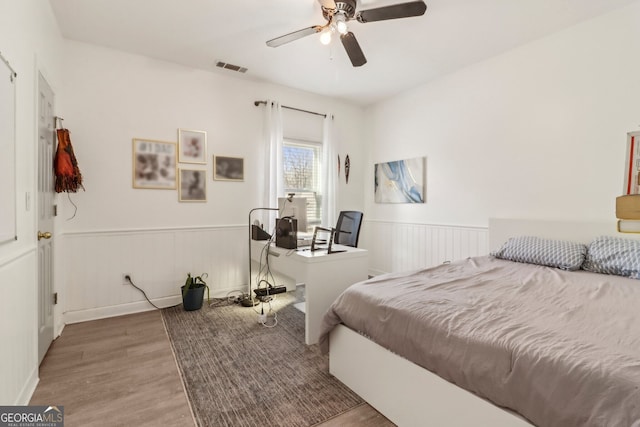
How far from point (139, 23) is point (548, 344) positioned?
3679 millimetres

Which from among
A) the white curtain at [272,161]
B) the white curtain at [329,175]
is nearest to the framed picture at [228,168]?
the white curtain at [272,161]

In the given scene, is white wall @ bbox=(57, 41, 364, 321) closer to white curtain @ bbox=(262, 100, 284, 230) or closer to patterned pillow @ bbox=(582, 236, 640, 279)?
white curtain @ bbox=(262, 100, 284, 230)

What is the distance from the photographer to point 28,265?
184cm

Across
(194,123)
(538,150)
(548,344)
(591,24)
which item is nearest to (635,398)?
(548,344)

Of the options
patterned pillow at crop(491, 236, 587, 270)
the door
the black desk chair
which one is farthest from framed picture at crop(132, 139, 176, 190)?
patterned pillow at crop(491, 236, 587, 270)

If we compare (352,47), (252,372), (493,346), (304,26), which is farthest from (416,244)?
(493,346)

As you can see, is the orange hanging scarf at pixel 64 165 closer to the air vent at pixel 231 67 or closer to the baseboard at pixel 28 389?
the baseboard at pixel 28 389

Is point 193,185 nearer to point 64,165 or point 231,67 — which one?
point 64,165

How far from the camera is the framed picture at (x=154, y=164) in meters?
3.32

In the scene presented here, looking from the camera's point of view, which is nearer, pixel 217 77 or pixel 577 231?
pixel 577 231

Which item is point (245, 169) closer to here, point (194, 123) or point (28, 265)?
point (194, 123)

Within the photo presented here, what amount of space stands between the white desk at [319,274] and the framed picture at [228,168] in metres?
1.48

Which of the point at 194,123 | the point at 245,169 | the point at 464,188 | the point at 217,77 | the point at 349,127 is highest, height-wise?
the point at 217,77

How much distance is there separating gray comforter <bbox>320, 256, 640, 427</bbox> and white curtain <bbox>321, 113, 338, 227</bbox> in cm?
240
